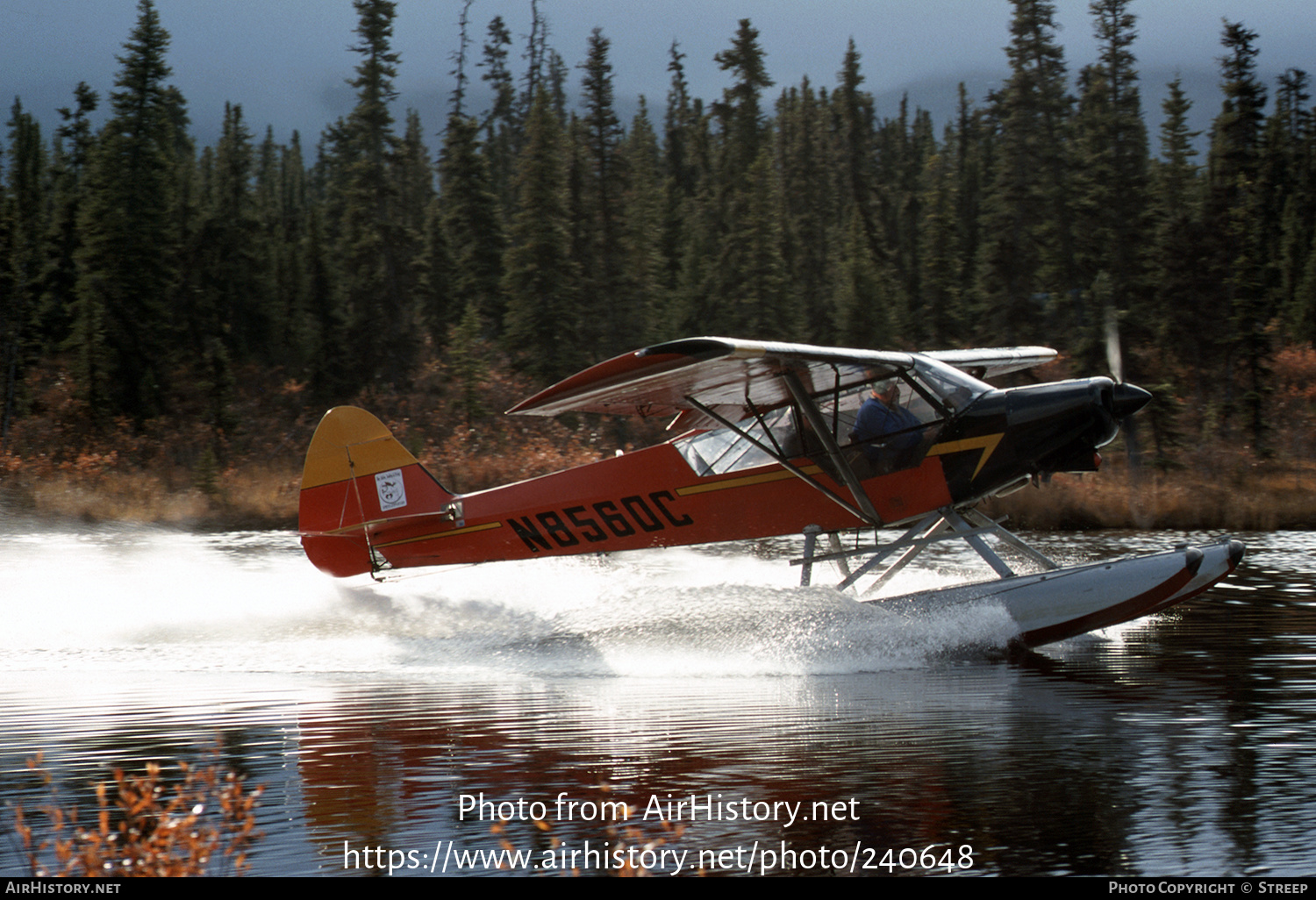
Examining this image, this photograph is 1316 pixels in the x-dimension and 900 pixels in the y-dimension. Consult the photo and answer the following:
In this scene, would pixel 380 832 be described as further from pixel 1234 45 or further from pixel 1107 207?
pixel 1234 45

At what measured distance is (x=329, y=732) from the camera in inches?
237

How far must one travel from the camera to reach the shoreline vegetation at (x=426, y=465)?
782 inches

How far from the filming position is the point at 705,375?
798 cm

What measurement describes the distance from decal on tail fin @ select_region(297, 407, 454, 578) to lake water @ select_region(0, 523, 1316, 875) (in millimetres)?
489

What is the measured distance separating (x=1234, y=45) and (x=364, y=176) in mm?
36312

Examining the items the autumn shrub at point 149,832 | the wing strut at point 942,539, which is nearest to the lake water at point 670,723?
the autumn shrub at point 149,832

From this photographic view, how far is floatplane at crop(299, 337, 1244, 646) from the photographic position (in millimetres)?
7691

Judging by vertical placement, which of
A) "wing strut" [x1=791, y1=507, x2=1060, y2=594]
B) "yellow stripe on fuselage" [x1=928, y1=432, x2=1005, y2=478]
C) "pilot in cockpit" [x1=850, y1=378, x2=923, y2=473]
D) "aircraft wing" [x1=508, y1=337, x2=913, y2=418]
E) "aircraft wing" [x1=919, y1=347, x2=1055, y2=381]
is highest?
"aircraft wing" [x1=919, y1=347, x2=1055, y2=381]

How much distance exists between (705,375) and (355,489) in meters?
3.67

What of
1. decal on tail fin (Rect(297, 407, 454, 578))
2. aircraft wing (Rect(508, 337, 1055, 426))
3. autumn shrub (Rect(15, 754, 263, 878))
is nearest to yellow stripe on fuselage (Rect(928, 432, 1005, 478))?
aircraft wing (Rect(508, 337, 1055, 426))

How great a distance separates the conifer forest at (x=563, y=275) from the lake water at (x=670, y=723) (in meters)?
15.9

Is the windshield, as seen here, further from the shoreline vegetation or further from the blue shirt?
the shoreline vegetation

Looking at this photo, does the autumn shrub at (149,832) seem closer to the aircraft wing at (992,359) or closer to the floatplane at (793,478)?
the floatplane at (793,478)
